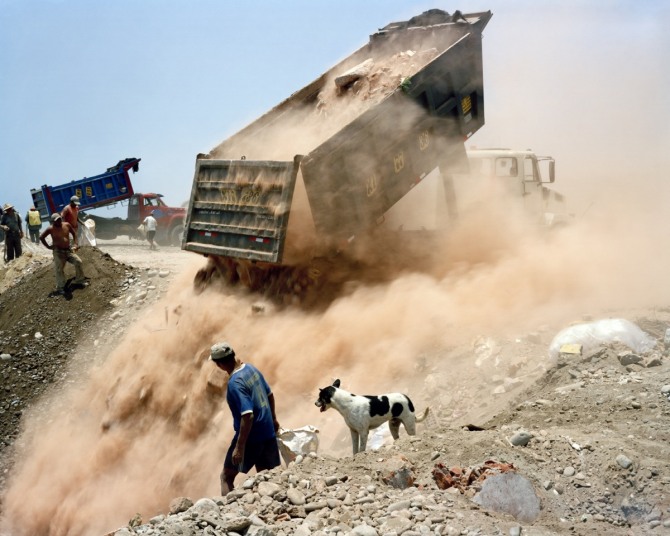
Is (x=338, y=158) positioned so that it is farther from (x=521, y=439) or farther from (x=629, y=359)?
(x=521, y=439)

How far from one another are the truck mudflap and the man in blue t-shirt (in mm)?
3024

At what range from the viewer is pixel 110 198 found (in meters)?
24.7

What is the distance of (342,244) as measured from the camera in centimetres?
886

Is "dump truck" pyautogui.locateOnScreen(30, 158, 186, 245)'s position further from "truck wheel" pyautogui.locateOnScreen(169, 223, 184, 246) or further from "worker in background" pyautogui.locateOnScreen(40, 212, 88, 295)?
"worker in background" pyautogui.locateOnScreen(40, 212, 88, 295)

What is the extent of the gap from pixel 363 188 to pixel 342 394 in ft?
11.4

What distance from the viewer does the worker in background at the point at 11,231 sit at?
59.2 ft

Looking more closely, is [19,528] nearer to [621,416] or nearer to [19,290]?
[19,290]

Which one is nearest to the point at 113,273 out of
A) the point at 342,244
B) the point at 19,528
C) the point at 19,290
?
the point at 19,290

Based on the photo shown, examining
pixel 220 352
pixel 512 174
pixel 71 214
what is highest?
pixel 512 174

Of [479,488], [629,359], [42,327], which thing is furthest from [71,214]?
[479,488]

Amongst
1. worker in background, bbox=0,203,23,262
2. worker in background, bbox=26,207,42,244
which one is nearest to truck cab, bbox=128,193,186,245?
worker in background, bbox=26,207,42,244

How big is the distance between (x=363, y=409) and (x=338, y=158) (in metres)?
3.49

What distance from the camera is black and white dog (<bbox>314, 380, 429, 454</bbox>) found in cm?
591

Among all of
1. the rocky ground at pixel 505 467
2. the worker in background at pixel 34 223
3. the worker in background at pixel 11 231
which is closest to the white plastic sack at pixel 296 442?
the rocky ground at pixel 505 467
